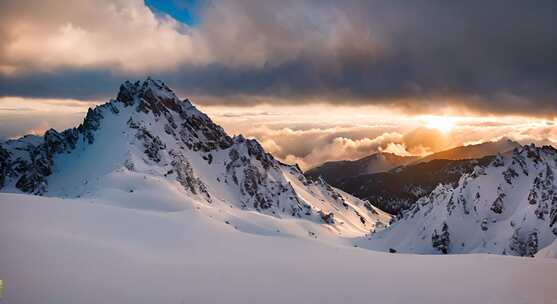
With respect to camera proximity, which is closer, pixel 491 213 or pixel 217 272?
pixel 217 272

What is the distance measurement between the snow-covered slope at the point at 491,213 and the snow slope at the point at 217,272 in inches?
5082

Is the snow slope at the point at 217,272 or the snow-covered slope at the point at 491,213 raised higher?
the snow slope at the point at 217,272

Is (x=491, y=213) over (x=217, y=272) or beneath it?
beneath

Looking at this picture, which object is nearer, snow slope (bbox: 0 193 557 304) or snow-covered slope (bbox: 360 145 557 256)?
snow slope (bbox: 0 193 557 304)

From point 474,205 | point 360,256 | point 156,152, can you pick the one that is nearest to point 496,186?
point 474,205

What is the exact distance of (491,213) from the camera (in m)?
162

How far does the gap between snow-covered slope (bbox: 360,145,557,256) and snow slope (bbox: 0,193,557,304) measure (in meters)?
129

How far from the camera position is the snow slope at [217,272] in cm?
1495

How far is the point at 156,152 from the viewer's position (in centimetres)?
18612

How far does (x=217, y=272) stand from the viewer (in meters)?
18.3

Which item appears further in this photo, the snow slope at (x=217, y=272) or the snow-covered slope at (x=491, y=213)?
the snow-covered slope at (x=491, y=213)

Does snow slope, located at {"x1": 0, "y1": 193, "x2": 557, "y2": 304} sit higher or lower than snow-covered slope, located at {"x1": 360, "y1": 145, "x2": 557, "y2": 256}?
higher

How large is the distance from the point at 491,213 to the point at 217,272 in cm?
16568

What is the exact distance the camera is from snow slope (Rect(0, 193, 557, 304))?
1495cm
